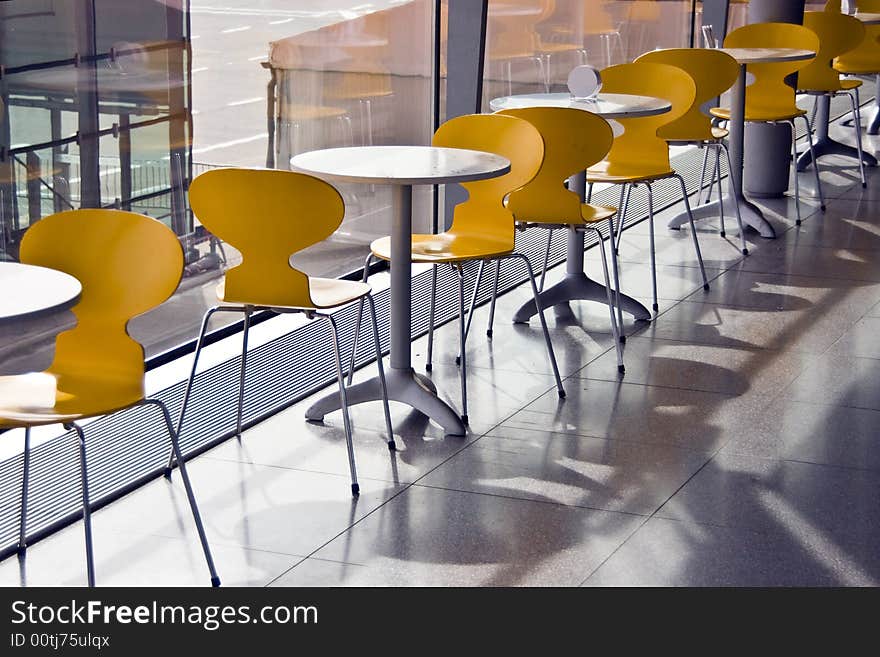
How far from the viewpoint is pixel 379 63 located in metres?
6.56

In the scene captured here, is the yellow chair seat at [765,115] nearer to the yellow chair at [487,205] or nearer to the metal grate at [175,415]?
the metal grate at [175,415]

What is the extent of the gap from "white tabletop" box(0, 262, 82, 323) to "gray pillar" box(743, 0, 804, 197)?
19.3 feet

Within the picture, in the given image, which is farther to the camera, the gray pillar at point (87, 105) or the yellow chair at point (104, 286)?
the gray pillar at point (87, 105)

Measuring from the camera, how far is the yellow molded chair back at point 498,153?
481 centimetres

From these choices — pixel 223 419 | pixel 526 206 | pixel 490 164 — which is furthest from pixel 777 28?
pixel 223 419

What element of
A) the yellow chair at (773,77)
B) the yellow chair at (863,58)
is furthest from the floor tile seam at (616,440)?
the yellow chair at (863,58)

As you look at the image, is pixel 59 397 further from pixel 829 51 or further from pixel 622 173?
pixel 829 51

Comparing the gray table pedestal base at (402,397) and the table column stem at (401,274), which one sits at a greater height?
the table column stem at (401,274)

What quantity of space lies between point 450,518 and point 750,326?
239 cm

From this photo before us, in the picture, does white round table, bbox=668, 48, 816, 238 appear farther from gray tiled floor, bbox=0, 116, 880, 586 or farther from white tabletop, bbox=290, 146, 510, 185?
white tabletop, bbox=290, 146, 510, 185

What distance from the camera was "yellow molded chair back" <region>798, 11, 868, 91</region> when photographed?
8461mm

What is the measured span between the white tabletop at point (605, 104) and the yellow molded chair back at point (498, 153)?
0.50m

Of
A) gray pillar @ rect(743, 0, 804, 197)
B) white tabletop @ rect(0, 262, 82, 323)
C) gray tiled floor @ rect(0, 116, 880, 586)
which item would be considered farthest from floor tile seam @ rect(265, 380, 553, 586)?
gray pillar @ rect(743, 0, 804, 197)

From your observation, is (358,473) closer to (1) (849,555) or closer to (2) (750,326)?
(1) (849,555)
